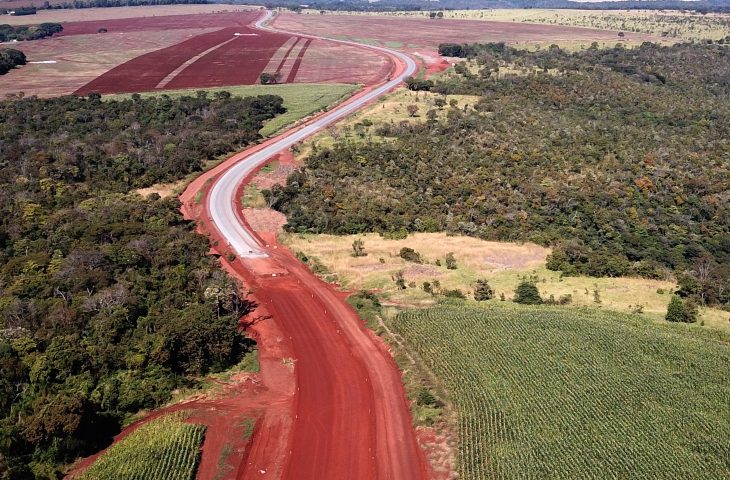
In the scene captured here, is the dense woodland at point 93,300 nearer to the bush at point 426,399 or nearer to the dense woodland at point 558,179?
the bush at point 426,399

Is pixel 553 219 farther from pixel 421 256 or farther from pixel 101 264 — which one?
pixel 101 264

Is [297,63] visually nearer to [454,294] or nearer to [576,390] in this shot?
[454,294]

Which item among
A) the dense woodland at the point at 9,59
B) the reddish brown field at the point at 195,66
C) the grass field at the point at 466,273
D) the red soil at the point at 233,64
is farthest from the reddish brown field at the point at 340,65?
the grass field at the point at 466,273

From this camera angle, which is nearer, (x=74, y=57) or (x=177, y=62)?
(x=177, y=62)

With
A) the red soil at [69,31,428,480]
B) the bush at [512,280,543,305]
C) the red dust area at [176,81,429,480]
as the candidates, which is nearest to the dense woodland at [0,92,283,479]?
the red soil at [69,31,428,480]

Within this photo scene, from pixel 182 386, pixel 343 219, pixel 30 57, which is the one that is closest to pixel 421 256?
pixel 343 219

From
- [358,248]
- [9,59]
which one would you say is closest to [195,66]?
[9,59]
